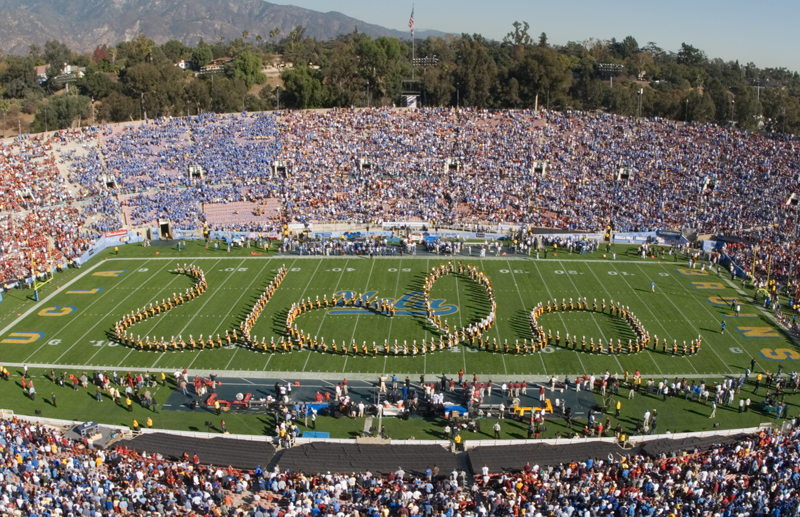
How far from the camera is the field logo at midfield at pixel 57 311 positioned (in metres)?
32.2

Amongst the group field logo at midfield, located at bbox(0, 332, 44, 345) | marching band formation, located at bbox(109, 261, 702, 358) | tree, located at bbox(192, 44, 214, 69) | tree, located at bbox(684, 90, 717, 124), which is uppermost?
tree, located at bbox(192, 44, 214, 69)

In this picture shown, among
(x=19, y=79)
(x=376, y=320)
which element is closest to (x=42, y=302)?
(x=376, y=320)

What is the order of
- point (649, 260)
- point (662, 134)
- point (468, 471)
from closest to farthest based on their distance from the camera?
point (468, 471)
point (649, 260)
point (662, 134)

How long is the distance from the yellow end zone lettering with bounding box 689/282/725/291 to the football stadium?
21 centimetres

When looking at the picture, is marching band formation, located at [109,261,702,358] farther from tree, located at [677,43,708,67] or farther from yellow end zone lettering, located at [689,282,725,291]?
tree, located at [677,43,708,67]

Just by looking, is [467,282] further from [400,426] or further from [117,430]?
[117,430]

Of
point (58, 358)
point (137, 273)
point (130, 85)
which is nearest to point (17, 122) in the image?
point (130, 85)

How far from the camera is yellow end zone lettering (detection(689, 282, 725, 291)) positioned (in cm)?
3506

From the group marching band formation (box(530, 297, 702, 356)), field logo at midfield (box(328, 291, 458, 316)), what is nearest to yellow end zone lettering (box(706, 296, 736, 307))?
marching band formation (box(530, 297, 702, 356))

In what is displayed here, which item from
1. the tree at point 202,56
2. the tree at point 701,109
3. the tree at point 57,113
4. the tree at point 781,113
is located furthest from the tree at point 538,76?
the tree at point 202,56

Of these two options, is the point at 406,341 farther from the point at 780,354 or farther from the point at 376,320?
the point at 780,354

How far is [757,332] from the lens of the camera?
30.2 metres

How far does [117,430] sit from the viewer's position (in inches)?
880

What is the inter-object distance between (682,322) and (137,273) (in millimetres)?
28026
